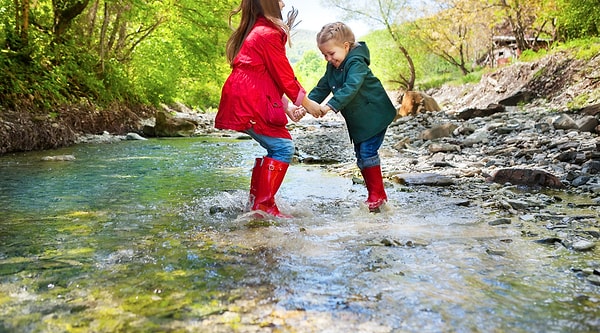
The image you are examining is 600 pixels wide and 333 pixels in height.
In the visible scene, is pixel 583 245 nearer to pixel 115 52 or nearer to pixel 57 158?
pixel 57 158

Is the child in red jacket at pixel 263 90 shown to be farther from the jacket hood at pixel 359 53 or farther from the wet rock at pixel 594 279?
the wet rock at pixel 594 279

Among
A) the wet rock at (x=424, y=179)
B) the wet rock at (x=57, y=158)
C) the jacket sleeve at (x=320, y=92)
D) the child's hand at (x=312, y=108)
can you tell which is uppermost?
the jacket sleeve at (x=320, y=92)

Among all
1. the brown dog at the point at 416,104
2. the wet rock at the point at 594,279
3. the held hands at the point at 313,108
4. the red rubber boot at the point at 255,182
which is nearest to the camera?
the wet rock at the point at 594,279

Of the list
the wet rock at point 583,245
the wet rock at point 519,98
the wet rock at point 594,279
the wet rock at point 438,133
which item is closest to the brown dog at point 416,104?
the wet rock at point 519,98

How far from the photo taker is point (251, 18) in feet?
13.0

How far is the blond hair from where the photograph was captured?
4.16 meters

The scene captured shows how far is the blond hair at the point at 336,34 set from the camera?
4.16 metres

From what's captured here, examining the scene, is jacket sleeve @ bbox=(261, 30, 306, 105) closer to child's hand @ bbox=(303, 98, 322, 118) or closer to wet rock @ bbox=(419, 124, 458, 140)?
child's hand @ bbox=(303, 98, 322, 118)

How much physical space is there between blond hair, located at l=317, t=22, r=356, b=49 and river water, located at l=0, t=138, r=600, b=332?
139 centimetres

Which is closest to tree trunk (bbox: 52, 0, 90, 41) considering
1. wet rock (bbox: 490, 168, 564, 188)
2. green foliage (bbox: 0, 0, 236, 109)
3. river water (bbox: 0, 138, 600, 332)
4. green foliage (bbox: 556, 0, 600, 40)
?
green foliage (bbox: 0, 0, 236, 109)

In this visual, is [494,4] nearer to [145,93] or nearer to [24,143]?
[145,93]

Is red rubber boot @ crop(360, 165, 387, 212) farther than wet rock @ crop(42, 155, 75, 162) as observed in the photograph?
No

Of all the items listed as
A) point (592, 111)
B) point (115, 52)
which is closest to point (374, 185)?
point (592, 111)

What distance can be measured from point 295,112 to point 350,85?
496 mm
